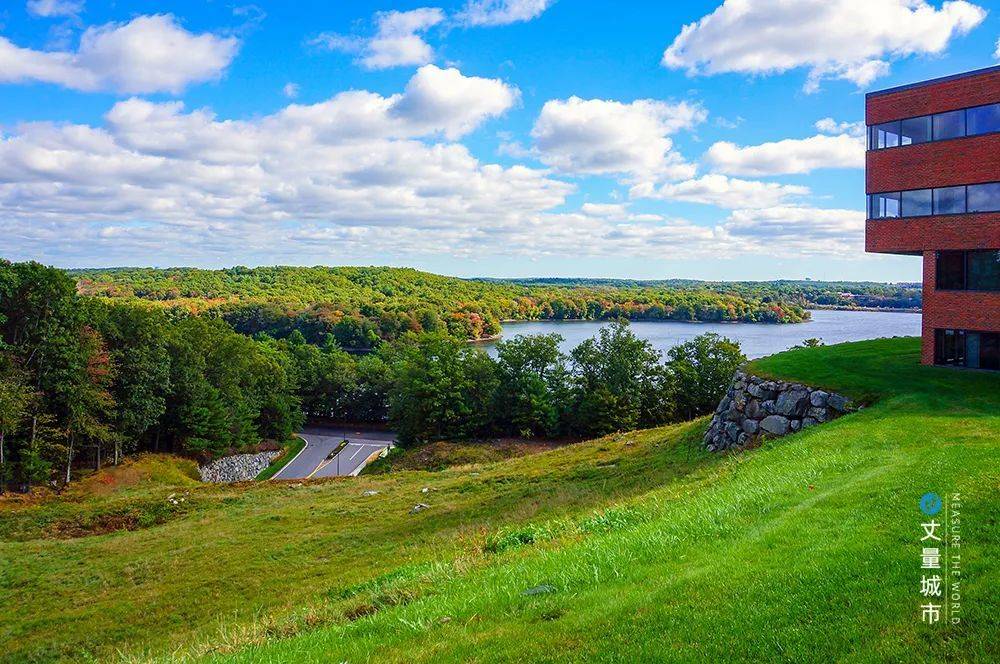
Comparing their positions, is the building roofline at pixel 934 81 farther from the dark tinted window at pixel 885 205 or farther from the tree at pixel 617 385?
the tree at pixel 617 385

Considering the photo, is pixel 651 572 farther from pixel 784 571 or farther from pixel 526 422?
pixel 526 422

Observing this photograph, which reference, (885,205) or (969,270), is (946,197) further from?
(969,270)

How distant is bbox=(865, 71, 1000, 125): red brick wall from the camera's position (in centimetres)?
2178

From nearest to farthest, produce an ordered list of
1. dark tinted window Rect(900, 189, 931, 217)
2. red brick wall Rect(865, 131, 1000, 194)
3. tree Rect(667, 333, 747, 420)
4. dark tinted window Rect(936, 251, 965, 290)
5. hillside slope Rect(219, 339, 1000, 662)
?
hillside slope Rect(219, 339, 1000, 662)
red brick wall Rect(865, 131, 1000, 194)
dark tinted window Rect(936, 251, 965, 290)
dark tinted window Rect(900, 189, 931, 217)
tree Rect(667, 333, 747, 420)

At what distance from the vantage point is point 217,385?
201ft

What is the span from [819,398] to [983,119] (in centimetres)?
1151

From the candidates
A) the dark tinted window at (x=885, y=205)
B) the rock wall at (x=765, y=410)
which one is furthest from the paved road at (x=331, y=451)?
the dark tinted window at (x=885, y=205)

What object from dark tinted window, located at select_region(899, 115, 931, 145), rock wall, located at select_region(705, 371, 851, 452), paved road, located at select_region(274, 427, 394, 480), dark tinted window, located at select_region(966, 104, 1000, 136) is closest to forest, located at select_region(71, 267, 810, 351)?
paved road, located at select_region(274, 427, 394, 480)

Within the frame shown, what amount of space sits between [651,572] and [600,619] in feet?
5.36

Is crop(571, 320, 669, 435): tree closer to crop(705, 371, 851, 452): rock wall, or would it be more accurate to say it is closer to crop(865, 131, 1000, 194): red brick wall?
crop(705, 371, 851, 452): rock wall

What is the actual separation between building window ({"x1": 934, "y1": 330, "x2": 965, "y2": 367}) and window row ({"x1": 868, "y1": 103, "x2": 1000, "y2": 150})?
705cm

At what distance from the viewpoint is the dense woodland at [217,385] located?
39.6 meters

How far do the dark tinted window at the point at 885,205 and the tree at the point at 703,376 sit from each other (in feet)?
105

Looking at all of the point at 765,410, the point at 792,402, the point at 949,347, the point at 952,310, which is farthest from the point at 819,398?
the point at 952,310
